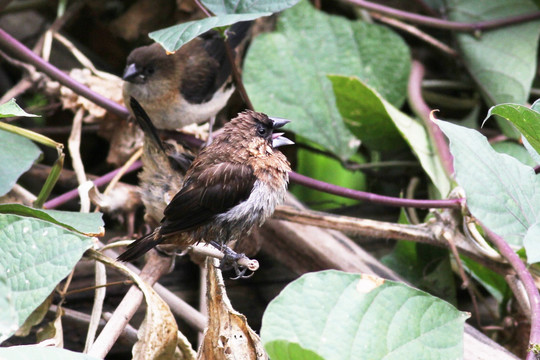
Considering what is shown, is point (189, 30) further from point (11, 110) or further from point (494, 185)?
point (494, 185)

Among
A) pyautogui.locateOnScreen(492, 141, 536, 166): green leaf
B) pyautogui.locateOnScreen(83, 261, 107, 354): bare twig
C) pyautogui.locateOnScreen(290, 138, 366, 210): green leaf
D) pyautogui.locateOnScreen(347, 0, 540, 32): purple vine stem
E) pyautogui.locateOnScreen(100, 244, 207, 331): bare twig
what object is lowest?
pyautogui.locateOnScreen(290, 138, 366, 210): green leaf

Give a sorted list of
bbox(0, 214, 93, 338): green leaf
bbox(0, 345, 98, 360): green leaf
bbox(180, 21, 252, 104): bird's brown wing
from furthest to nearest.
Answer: bbox(180, 21, 252, 104): bird's brown wing
bbox(0, 214, 93, 338): green leaf
bbox(0, 345, 98, 360): green leaf

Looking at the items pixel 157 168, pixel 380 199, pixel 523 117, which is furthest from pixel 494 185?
pixel 157 168

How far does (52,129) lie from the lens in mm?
2584

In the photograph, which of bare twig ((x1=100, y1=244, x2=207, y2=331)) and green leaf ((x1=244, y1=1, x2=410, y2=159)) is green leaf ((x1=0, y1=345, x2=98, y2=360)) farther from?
green leaf ((x1=244, y1=1, x2=410, y2=159))

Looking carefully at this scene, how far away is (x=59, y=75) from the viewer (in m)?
2.11

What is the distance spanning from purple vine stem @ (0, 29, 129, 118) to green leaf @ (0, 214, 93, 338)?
904 mm

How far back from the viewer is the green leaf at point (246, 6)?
1.82 m

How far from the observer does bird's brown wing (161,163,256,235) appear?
1778mm

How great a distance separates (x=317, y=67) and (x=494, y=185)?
1389 mm

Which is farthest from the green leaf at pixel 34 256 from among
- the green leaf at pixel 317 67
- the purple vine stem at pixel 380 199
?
the green leaf at pixel 317 67

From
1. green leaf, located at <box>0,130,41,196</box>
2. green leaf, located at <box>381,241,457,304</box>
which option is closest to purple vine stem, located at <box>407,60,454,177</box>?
green leaf, located at <box>381,241,457,304</box>

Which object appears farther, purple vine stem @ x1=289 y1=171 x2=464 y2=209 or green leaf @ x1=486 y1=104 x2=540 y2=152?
purple vine stem @ x1=289 y1=171 x2=464 y2=209

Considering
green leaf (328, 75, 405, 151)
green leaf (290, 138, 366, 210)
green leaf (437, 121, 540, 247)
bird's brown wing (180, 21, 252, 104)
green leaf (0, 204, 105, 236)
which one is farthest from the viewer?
green leaf (290, 138, 366, 210)
